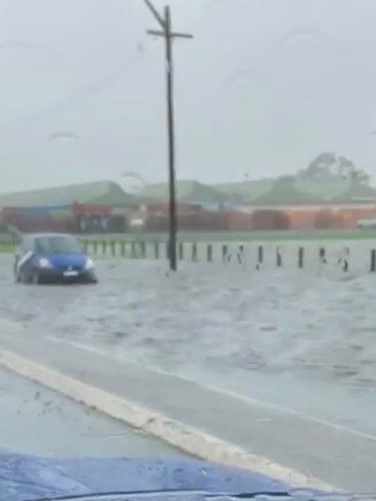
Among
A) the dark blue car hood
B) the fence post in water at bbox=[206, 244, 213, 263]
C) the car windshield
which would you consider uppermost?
the dark blue car hood

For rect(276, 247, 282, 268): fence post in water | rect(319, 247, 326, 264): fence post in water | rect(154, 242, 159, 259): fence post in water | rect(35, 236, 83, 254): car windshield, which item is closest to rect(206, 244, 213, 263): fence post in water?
rect(154, 242, 159, 259): fence post in water

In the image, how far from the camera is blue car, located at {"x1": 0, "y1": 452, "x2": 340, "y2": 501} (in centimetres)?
364

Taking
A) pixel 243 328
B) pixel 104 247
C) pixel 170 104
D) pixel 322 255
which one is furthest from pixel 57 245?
pixel 104 247

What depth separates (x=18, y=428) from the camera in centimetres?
1052

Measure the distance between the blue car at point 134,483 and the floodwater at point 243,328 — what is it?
5.99m

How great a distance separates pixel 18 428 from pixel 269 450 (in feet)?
8.44

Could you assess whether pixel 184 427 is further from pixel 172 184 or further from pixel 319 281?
pixel 172 184

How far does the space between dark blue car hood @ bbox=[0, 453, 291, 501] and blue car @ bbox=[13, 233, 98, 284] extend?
3429 cm

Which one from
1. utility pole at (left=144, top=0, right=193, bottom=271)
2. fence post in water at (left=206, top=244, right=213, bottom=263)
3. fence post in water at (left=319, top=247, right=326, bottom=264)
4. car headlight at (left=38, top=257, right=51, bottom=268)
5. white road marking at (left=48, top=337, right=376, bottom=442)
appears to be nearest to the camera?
white road marking at (left=48, top=337, right=376, bottom=442)

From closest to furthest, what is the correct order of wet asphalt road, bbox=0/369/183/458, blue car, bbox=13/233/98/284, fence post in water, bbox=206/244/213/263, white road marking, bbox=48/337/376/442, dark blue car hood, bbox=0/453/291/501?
dark blue car hood, bbox=0/453/291/501 < wet asphalt road, bbox=0/369/183/458 < white road marking, bbox=48/337/376/442 < blue car, bbox=13/233/98/284 < fence post in water, bbox=206/244/213/263

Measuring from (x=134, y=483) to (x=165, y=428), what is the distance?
6082mm

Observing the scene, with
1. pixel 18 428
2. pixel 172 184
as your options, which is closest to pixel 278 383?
pixel 18 428

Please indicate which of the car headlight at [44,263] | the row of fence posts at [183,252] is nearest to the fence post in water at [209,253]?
the row of fence posts at [183,252]

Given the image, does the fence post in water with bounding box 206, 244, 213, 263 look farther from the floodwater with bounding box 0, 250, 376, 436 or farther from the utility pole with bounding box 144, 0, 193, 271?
the floodwater with bounding box 0, 250, 376, 436
